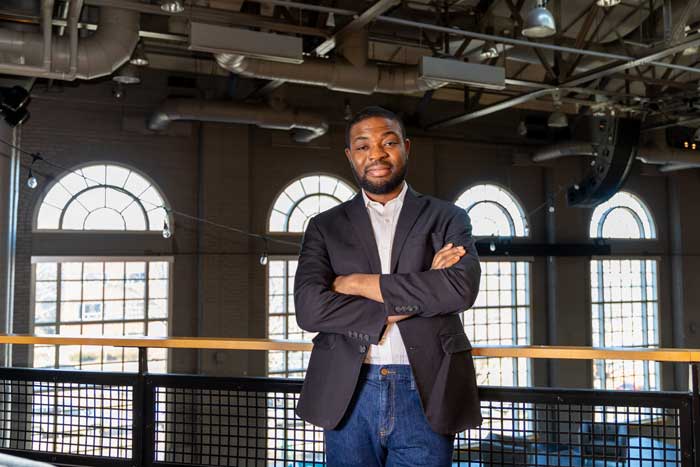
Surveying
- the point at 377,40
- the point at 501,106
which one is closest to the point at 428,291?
the point at 377,40

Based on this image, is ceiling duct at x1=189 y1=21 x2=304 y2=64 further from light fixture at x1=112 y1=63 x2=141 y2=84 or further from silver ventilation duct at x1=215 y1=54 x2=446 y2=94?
light fixture at x1=112 y1=63 x2=141 y2=84

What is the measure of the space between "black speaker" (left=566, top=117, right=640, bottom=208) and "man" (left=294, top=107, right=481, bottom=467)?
33.5 ft

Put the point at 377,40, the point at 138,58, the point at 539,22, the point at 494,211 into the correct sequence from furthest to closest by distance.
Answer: the point at 494,211, the point at 377,40, the point at 138,58, the point at 539,22

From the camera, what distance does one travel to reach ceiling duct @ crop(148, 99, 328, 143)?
9.65 metres

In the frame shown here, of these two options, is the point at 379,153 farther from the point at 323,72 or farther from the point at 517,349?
Answer: the point at 323,72

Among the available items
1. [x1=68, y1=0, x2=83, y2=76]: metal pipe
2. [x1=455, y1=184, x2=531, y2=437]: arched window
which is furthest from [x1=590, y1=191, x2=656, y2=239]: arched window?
[x1=68, y1=0, x2=83, y2=76]: metal pipe

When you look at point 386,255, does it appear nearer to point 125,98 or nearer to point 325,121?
point 325,121

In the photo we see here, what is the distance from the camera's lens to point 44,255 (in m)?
9.87

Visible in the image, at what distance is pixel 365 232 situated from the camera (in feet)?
5.76

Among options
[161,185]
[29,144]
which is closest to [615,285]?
[161,185]

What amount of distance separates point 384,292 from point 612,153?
412 inches

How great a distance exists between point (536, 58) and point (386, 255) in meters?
8.67

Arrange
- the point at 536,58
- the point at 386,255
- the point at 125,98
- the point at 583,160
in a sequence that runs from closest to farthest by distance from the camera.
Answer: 1. the point at 386,255
2. the point at 536,58
3. the point at 125,98
4. the point at 583,160

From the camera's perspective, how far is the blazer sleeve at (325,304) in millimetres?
1650
